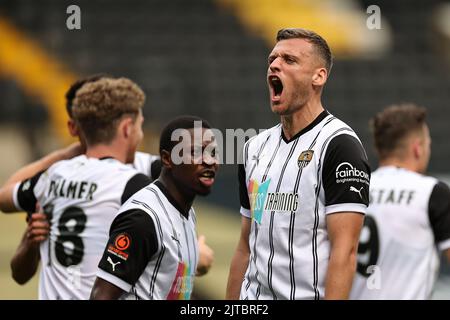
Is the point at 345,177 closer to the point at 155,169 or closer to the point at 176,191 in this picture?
the point at 176,191

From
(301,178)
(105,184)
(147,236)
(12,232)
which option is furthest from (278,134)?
(12,232)

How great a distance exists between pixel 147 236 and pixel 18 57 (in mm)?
11898

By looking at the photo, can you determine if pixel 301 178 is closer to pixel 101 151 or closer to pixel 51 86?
pixel 101 151

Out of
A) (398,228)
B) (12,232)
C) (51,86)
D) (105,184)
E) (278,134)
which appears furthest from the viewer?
(51,86)

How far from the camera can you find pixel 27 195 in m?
4.64

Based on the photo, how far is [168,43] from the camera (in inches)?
615

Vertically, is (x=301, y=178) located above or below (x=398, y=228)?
above

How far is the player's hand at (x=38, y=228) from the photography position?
14.7ft

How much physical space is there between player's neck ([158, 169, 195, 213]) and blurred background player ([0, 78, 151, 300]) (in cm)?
32

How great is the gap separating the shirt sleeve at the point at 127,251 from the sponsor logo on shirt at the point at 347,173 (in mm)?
846

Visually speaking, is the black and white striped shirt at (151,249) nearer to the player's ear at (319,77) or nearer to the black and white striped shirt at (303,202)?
the black and white striped shirt at (303,202)

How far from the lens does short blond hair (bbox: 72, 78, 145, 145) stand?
14.8 ft

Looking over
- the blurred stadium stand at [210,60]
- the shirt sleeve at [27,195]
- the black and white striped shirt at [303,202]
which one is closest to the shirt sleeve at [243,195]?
the black and white striped shirt at [303,202]

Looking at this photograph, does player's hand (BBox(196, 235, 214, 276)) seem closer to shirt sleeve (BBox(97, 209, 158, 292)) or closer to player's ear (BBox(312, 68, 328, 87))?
shirt sleeve (BBox(97, 209, 158, 292))
